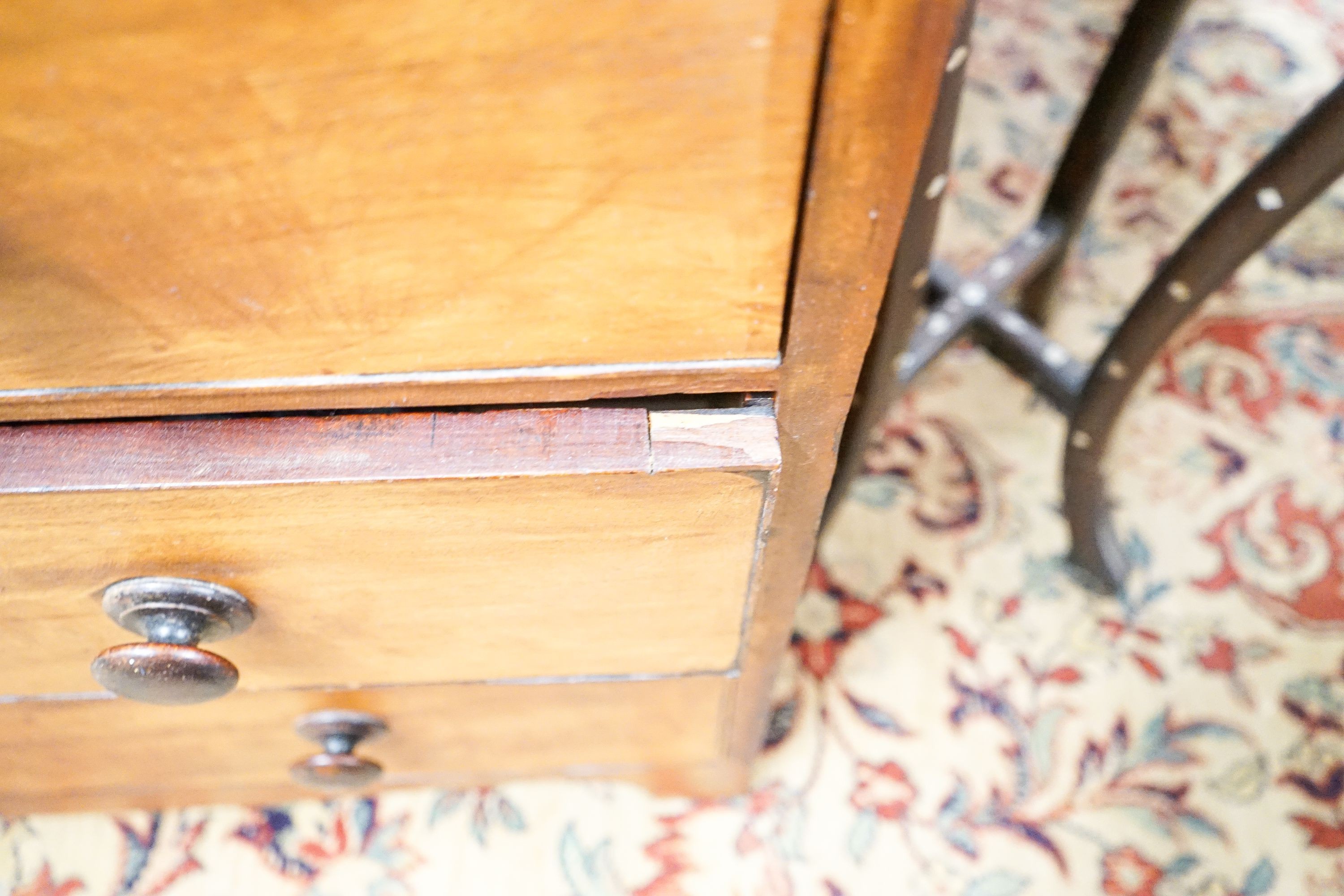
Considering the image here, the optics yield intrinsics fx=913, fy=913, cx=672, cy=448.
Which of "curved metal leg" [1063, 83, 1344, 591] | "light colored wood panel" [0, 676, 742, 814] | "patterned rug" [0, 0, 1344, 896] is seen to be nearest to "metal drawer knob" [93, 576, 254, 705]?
"light colored wood panel" [0, 676, 742, 814]

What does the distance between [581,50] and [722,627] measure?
0.27 m

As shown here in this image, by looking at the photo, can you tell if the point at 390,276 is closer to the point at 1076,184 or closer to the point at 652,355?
the point at 652,355

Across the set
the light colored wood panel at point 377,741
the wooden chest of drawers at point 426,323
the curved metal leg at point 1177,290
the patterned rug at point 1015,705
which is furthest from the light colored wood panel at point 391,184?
the patterned rug at point 1015,705

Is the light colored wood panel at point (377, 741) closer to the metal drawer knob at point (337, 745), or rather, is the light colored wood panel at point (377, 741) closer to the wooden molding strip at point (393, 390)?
the metal drawer knob at point (337, 745)

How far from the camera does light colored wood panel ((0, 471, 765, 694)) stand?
0.29 m

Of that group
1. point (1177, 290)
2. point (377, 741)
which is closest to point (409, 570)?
point (377, 741)

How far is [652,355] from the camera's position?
27 cm

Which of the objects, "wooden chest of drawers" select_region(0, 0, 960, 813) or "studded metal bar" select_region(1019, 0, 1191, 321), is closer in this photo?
"wooden chest of drawers" select_region(0, 0, 960, 813)

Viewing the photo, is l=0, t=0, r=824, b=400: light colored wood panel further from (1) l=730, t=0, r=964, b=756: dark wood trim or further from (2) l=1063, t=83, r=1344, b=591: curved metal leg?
(2) l=1063, t=83, r=1344, b=591: curved metal leg

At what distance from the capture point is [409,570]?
0.33 metres

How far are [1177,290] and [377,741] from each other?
0.55 meters

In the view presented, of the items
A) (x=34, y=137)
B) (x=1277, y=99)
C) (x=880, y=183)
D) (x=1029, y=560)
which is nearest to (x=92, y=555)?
(x=34, y=137)

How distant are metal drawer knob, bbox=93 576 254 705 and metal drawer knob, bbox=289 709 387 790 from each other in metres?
0.14

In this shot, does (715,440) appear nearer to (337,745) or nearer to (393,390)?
(393,390)
